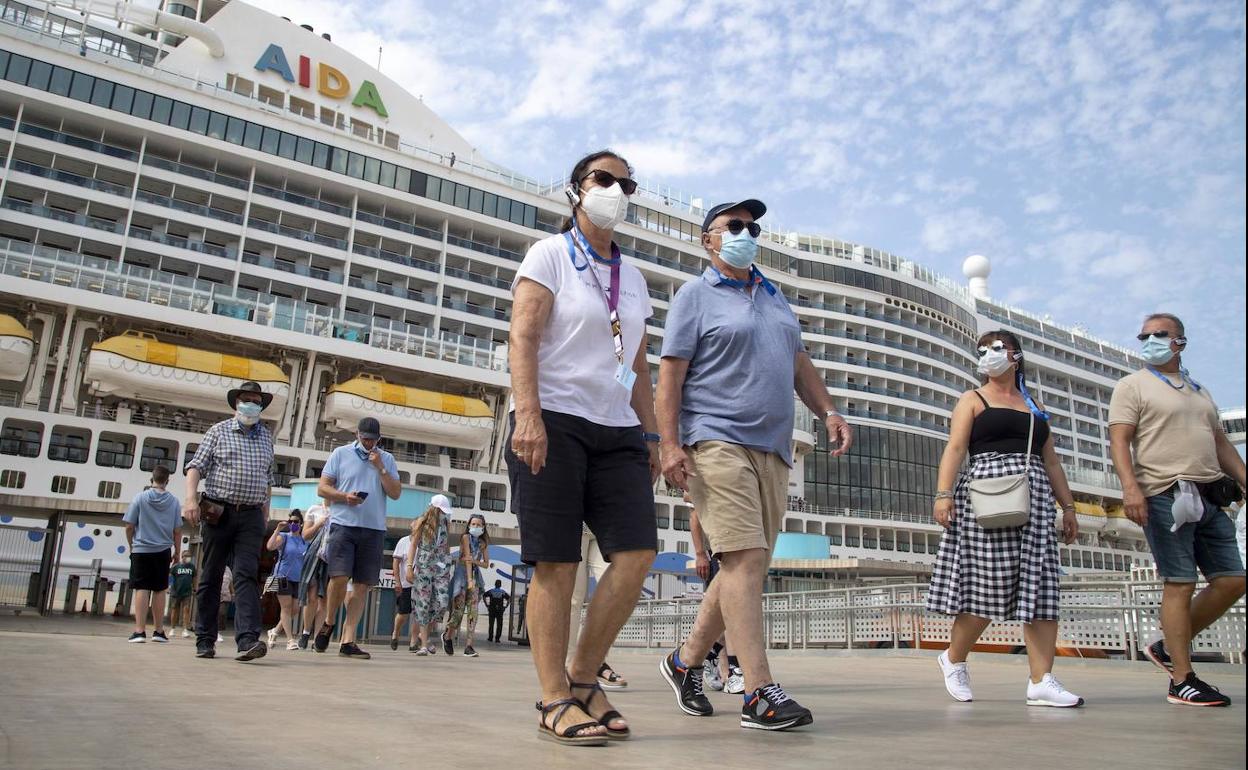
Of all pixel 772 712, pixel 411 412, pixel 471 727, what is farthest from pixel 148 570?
pixel 411 412

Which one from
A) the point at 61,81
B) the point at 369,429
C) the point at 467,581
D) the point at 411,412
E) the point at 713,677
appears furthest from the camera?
the point at 411,412

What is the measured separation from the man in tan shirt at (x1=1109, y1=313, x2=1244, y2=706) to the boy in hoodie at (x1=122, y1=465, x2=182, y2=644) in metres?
6.78

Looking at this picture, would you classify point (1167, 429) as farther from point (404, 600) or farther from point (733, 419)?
point (404, 600)

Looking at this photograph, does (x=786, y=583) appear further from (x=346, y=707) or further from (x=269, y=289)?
(x=346, y=707)

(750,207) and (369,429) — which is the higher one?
(750,207)

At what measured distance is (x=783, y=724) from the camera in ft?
8.50

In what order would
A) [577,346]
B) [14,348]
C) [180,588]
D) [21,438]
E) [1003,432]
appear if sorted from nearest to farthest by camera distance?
[577,346], [1003,432], [180,588], [14,348], [21,438]

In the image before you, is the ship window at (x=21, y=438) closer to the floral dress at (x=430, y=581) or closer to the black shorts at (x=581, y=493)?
the floral dress at (x=430, y=581)

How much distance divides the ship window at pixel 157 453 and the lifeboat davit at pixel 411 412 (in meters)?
5.23

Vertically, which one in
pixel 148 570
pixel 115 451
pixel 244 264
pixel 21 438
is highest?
pixel 244 264

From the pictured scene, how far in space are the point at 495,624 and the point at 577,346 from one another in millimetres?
15113

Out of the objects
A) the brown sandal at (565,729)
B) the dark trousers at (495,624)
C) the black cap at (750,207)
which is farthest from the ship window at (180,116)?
the brown sandal at (565,729)

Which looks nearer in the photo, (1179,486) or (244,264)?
(1179,486)

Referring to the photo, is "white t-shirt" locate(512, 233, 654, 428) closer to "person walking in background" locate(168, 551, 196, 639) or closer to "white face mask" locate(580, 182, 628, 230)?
"white face mask" locate(580, 182, 628, 230)
